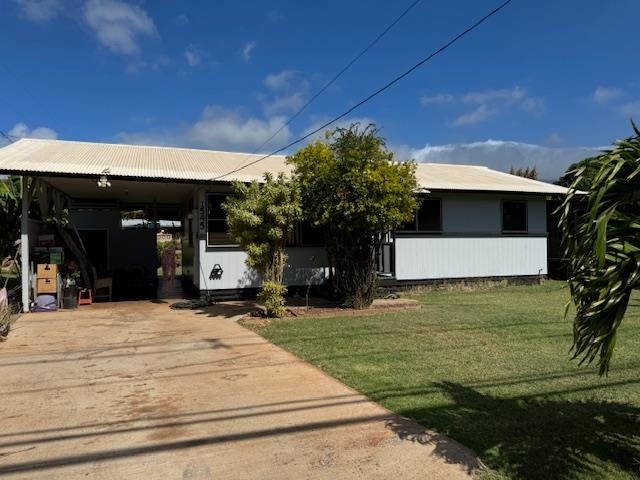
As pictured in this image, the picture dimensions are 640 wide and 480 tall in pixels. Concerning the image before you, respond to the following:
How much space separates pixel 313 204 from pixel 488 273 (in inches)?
309

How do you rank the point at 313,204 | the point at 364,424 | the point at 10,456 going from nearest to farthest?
the point at 10,456 < the point at 364,424 < the point at 313,204

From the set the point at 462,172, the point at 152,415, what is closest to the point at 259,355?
the point at 152,415

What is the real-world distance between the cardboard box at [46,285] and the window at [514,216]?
12911mm

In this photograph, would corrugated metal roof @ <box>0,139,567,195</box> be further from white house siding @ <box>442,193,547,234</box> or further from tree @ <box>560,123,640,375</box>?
tree @ <box>560,123,640,375</box>

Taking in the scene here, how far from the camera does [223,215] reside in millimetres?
13992

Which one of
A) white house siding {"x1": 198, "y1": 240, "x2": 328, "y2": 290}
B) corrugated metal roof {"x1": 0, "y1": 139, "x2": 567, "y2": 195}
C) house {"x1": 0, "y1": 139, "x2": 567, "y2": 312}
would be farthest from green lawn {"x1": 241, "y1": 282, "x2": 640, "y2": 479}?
corrugated metal roof {"x1": 0, "y1": 139, "x2": 567, "y2": 195}

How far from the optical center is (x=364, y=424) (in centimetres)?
490

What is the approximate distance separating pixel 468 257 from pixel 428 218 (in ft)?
5.96

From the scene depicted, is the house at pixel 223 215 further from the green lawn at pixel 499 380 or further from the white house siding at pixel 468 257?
the green lawn at pixel 499 380

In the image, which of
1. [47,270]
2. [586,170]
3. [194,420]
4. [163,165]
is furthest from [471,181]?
[194,420]

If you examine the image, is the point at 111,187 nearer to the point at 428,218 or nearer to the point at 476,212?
the point at 428,218

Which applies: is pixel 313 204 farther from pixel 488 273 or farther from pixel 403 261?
pixel 488 273

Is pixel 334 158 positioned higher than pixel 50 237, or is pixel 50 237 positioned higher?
pixel 334 158

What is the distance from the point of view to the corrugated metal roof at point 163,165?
1241 centimetres
